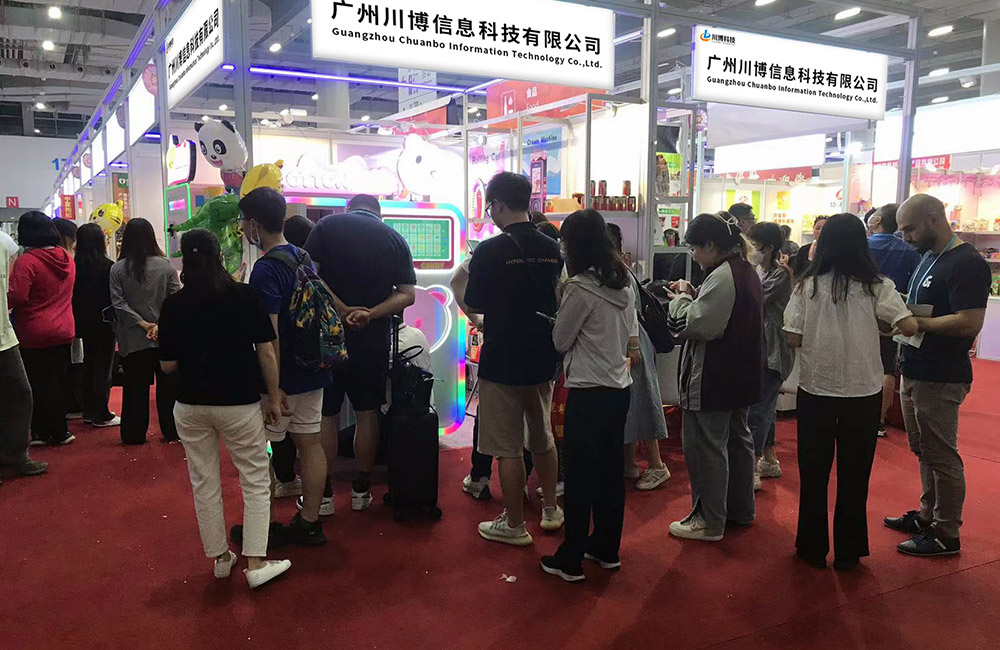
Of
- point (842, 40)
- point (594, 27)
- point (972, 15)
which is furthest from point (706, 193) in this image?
point (594, 27)

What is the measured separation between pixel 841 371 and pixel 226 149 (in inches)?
120

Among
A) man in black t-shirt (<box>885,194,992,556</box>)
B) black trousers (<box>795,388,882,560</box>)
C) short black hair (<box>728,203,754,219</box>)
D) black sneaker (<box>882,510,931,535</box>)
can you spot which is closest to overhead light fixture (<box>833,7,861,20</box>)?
short black hair (<box>728,203,754,219</box>)

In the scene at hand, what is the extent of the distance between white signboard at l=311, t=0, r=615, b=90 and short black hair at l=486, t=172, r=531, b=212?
3.70ft

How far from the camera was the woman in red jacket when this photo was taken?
171 inches

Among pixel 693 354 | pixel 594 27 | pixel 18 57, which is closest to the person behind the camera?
pixel 693 354

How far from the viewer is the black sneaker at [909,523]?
11.0ft

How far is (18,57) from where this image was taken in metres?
14.2

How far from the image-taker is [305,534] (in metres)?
3.20

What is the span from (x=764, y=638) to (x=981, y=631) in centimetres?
77

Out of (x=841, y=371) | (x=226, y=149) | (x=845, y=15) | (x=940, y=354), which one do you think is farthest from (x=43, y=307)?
(x=845, y=15)

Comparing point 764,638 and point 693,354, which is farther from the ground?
point 693,354

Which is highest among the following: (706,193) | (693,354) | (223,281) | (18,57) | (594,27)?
(18,57)

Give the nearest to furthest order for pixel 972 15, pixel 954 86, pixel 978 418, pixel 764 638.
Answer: pixel 764 638, pixel 978 418, pixel 972 15, pixel 954 86

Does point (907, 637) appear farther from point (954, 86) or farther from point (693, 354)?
point (954, 86)
